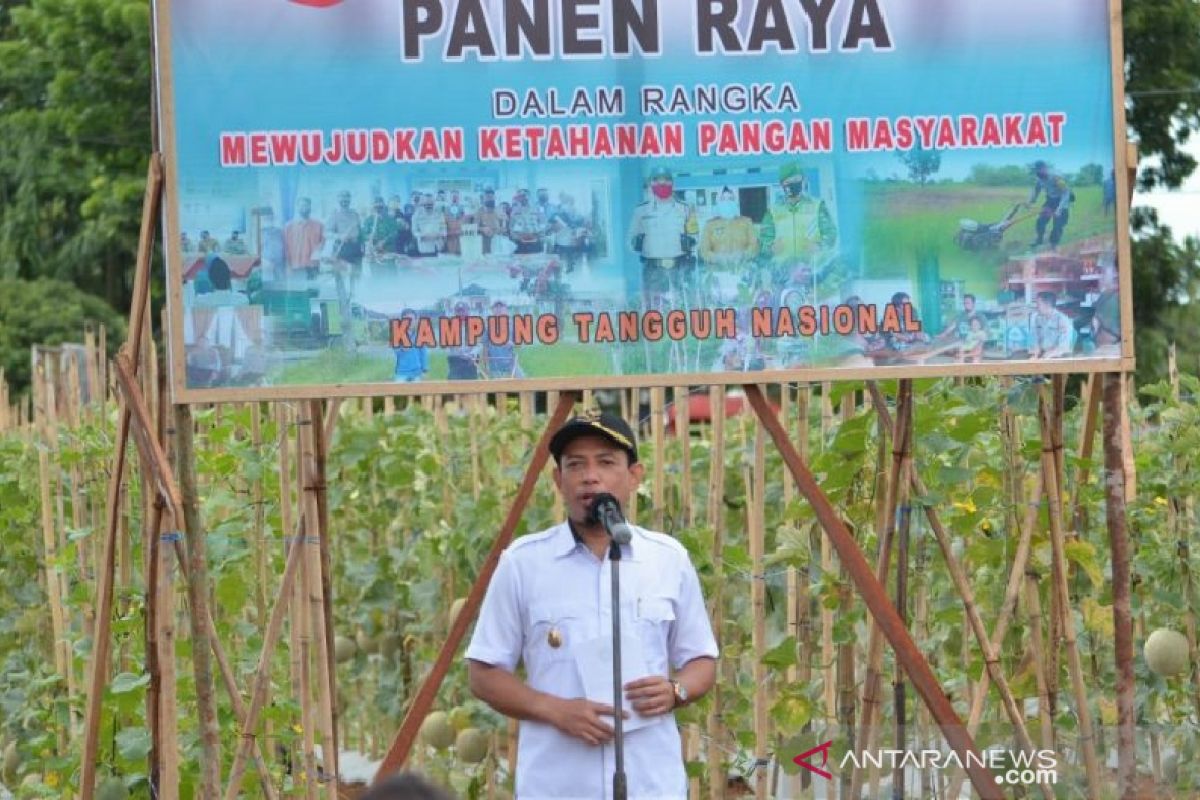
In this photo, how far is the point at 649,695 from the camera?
15.3 feet

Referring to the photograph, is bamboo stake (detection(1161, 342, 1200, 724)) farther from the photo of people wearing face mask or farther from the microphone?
the microphone

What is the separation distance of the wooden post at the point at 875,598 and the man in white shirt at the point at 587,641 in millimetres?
328

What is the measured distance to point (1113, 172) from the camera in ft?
16.4

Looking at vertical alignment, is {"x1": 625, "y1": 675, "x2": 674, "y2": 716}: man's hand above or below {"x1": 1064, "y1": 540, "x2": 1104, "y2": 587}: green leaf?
below

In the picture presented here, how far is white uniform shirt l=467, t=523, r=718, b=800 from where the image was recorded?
186 inches

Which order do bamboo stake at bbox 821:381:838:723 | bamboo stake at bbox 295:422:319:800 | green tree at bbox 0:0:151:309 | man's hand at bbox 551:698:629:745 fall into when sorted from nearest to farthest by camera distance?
man's hand at bbox 551:698:629:745 → bamboo stake at bbox 295:422:319:800 → bamboo stake at bbox 821:381:838:723 → green tree at bbox 0:0:151:309

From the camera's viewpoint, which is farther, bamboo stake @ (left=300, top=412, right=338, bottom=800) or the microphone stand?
bamboo stake @ (left=300, top=412, right=338, bottom=800)

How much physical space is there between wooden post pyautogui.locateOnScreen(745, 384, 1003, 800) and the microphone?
1.49 ft

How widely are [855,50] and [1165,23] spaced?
1601 centimetres

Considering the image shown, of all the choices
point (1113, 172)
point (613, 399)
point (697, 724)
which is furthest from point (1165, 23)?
point (1113, 172)

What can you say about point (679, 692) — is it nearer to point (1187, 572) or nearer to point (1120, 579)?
point (1120, 579)

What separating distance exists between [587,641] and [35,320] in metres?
22.9

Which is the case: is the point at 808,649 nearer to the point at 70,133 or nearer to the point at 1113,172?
the point at 1113,172

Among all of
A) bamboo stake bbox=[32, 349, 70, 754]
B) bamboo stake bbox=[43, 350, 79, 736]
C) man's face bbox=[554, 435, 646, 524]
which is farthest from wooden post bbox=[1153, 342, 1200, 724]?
→ bamboo stake bbox=[32, 349, 70, 754]
